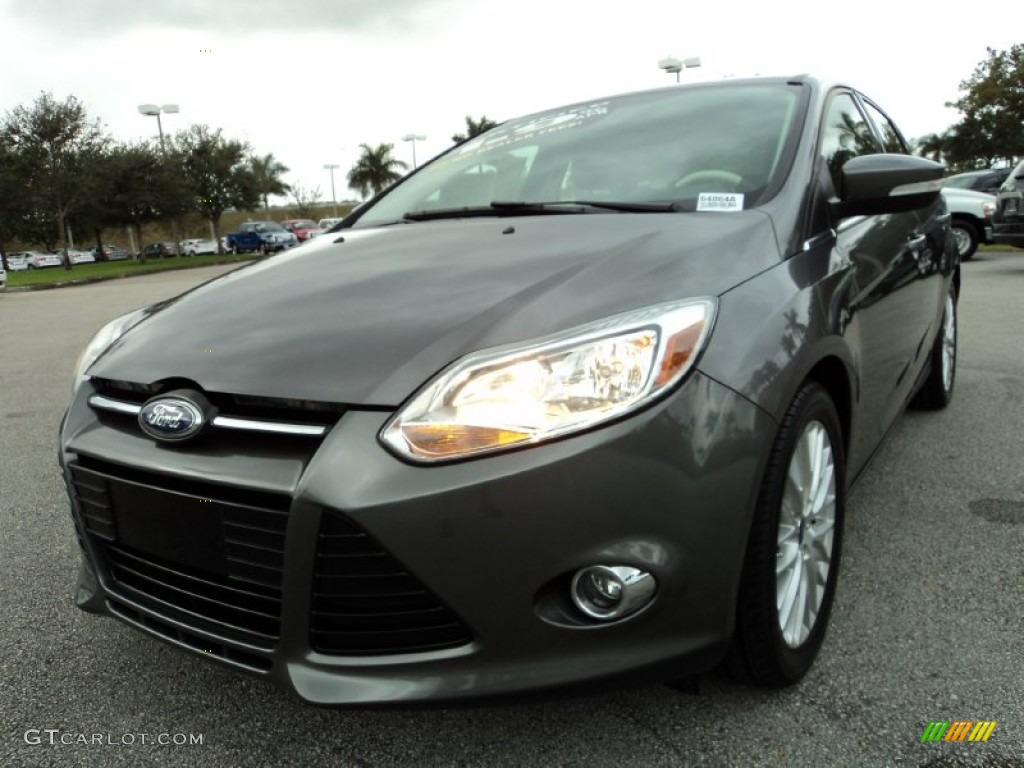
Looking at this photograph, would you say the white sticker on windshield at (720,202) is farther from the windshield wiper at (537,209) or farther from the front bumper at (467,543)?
the front bumper at (467,543)

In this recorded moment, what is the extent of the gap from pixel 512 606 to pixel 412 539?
223 millimetres

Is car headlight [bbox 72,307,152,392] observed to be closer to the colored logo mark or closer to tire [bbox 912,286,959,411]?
the colored logo mark

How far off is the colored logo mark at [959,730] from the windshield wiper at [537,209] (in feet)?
4.36

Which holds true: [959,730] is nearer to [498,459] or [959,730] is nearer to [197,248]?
[498,459]

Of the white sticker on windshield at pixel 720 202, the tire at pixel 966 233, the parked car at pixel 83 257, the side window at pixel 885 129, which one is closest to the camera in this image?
the white sticker on windshield at pixel 720 202

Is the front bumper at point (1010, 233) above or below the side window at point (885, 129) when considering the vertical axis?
below

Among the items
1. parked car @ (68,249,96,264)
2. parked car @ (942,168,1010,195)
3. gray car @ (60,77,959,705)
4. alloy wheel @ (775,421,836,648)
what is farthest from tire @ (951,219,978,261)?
parked car @ (68,249,96,264)

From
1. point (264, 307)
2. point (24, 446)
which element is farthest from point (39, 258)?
point (264, 307)

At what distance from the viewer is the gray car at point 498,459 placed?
1.44 meters

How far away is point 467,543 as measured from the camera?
1.43 meters

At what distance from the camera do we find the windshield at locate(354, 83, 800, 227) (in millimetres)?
2303

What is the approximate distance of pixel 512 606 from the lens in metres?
1.47

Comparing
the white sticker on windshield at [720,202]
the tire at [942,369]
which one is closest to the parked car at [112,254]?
the tire at [942,369]

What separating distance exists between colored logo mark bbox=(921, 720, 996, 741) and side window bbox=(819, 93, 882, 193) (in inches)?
55.3
